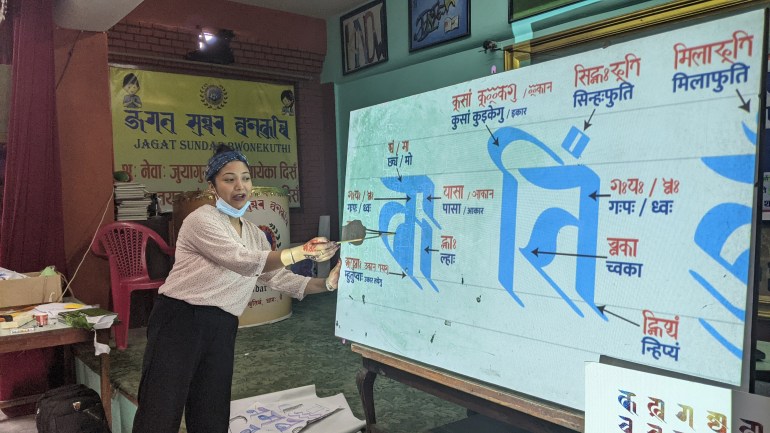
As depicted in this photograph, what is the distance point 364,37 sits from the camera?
558cm

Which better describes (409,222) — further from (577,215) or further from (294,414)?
(294,414)

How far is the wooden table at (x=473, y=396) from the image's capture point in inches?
44.7

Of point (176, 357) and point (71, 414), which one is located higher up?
point (176, 357)

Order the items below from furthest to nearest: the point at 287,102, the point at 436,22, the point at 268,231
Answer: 1. the point at 287,102
2. the point at 436,22
3. the point at 268,231

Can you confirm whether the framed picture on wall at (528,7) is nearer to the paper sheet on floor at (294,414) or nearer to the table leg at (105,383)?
the paper sheet on floor at (294,414)

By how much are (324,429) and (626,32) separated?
9.23ft

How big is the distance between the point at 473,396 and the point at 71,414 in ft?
6.49

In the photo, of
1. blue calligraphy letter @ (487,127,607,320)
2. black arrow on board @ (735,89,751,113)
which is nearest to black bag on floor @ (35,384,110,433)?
blue calligraphy letter @ (487,127,607,320)

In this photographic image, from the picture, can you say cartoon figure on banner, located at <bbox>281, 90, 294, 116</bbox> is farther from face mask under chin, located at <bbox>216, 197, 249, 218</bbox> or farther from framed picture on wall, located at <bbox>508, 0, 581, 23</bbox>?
face mask under chin, located at <bbox>216, 197, 249, 218</bbox>

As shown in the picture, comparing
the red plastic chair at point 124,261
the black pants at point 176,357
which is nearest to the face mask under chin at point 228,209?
the black pants at point 176,357

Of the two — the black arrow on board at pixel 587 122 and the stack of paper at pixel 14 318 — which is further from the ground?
the black arrow on board at pixel 587 122

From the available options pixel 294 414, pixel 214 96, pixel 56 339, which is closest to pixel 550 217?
pixel 294 414

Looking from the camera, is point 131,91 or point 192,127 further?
point 192,127

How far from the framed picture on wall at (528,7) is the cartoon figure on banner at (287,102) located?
2710 millimetres
